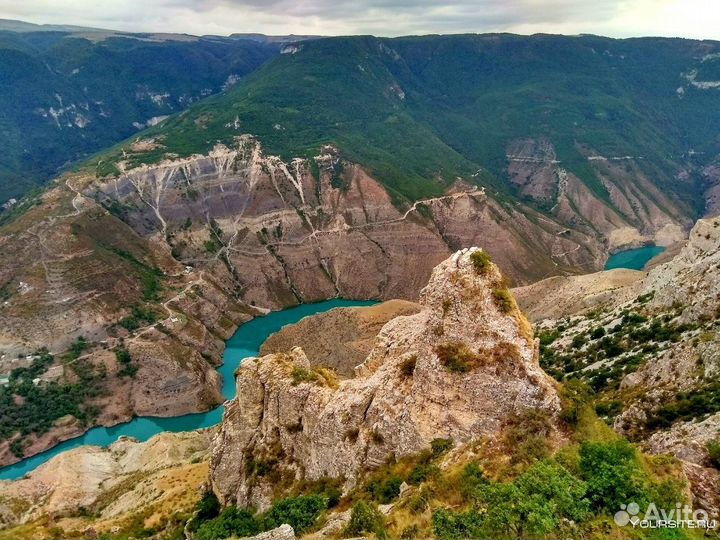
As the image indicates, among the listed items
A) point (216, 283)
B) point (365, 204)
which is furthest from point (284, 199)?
point (216, 283)

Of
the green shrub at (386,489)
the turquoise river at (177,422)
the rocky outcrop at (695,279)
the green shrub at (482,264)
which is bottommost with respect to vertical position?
the turquoise river at (177,422)

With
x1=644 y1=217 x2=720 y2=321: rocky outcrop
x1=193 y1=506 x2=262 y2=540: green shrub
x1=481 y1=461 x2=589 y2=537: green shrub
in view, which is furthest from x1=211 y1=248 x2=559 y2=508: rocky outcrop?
x1=644 y1=217 x2=720 y2=321: rocky outcrop

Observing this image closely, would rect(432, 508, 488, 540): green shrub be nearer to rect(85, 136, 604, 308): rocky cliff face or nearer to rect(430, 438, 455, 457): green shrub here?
rect(430, 438, 455, 457): green shrub

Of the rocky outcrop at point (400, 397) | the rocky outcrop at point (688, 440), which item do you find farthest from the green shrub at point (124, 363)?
the rocky outcrop at point (688, 440)

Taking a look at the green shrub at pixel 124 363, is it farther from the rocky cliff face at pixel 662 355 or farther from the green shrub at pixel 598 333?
the green shrub at pixel 598 333

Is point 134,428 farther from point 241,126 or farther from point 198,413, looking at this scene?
point 241,126

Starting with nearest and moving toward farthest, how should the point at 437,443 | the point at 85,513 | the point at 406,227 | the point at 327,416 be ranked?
1. the point at 437,443
2. the point at 327,416
3. the point at 85,513
4. the point at 406,227
